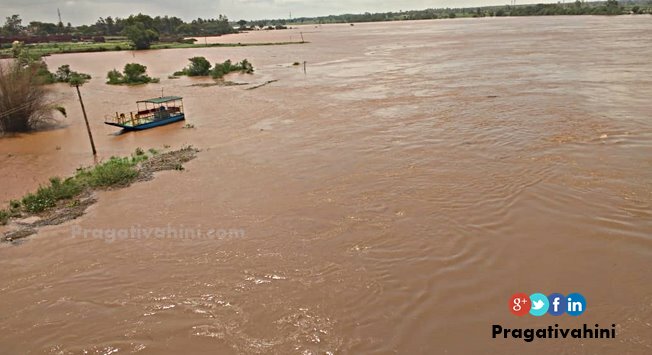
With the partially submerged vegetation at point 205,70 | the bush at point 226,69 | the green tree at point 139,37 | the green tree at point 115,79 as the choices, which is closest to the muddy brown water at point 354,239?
the green tree at point 115,79

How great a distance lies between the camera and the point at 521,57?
40.9 m

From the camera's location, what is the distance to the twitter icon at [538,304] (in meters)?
7.35

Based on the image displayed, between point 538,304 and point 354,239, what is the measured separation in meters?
3.83

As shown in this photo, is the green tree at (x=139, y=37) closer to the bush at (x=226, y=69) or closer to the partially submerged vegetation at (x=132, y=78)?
A: the bush at (x=226, y=69)

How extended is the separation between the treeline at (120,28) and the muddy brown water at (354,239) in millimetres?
80522

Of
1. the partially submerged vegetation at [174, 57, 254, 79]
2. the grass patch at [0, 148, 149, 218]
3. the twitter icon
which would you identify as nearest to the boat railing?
the grass patch at [0, 148, 149, 218]

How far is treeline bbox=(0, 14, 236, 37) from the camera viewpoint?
307 ft

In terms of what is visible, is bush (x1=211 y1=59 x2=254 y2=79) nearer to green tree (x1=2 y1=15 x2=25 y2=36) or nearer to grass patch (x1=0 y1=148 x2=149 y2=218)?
grass patch (x1=0 y1=148 x2=149 y2=218)

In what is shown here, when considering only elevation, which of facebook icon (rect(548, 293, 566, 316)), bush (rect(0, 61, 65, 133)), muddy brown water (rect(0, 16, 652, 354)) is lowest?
facebook icon (rect(548, 293, 566, 316))

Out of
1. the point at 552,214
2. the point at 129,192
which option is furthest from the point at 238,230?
the point at 552,214

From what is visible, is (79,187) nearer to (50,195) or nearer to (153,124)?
(50,195)

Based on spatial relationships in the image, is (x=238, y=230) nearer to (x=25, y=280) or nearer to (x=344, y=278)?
(x=344, y=278)

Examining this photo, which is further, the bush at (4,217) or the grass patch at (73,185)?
the grass patch at (73,185)

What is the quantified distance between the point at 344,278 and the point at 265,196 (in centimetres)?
488
